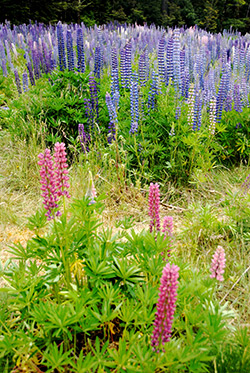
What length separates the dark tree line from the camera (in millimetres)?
17312

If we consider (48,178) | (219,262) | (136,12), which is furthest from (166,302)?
(136,12)

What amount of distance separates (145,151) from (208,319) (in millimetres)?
2443

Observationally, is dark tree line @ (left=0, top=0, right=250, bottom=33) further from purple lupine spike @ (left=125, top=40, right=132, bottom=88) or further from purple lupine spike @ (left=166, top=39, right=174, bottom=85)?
purple lupine spike @ (left=166, top=39, right=174, bottom=85)

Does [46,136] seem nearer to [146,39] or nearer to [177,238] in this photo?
[177,238]

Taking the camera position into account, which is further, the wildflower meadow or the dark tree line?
the dark tree line

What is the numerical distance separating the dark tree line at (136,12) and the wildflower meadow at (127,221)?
548 inches

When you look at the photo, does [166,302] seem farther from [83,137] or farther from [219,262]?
[83,137]

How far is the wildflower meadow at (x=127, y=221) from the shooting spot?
1.56 m

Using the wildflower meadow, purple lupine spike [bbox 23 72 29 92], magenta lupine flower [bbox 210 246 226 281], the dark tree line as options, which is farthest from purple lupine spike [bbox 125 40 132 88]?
the dark tree line

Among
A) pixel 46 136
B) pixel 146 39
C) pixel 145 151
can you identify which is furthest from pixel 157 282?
pixel 146 39

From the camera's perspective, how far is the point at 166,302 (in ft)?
4.16

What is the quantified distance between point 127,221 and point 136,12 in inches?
829

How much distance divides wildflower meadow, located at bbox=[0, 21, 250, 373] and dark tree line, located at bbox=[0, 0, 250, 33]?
13.9m

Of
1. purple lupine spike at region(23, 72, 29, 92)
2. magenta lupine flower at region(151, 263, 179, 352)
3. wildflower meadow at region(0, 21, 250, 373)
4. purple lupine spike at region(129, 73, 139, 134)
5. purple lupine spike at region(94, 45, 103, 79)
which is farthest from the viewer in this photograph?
purple lupine spike at region(23, 72, 29, 92)
